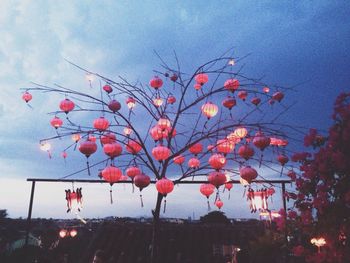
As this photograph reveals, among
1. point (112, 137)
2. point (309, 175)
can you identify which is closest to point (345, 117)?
point (309, 175)

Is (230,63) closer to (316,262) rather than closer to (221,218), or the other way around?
(316,262)

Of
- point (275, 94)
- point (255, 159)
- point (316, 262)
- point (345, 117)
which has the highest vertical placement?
point (275, 94)

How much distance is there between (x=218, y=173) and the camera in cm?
682

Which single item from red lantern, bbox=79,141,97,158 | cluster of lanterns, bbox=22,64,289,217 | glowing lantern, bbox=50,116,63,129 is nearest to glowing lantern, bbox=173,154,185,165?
cluster of lanterns, bbox=22,64,289,217

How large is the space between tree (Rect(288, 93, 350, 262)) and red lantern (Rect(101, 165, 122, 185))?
384 centimetres

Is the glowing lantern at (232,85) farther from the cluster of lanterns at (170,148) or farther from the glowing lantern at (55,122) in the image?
the glowing lantern at (55,122)

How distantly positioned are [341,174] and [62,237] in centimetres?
1669

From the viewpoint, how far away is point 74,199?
7738mm

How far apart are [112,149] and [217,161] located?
2.37 meters

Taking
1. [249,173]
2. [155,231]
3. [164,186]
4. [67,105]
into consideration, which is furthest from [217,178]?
[67,105]

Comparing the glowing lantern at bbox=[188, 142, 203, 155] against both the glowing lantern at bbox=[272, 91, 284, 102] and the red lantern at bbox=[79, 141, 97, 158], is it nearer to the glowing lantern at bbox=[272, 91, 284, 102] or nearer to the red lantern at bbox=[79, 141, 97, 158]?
the glowing lantern at bbox=[272, 91, 284, 102]

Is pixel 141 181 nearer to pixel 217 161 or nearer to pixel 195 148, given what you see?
pixel 217 161

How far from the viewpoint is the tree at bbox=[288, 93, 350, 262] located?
225 inches

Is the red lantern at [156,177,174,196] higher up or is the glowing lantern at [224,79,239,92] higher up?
the glowing lantern at [224,79,239,92]
